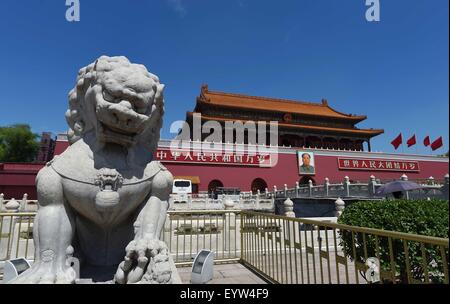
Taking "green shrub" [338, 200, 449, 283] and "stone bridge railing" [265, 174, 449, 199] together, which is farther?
"stone bridge railing" [265, 174, 449, 199]

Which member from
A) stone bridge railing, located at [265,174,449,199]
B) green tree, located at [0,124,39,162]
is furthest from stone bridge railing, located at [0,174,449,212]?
green tree, located at [0,124,39,162]

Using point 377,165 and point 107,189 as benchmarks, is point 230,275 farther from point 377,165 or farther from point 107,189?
point 377,165

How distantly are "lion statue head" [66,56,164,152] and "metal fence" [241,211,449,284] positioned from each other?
1.70 metres

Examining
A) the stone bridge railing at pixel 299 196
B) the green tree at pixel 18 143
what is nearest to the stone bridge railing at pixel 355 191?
the stone bridge railing at pixel 299 196

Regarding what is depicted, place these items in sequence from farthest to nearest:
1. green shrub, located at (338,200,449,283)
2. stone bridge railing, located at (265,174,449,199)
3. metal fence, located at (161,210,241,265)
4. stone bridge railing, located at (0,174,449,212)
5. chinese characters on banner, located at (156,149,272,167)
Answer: chinese characters on banner, located at (156,149,272,167) → stone bridge railing, located at (265,174,449,199) → stone bridge railing, located at (0,174,449,212) → metal fence, located at (161,210,241,265) → green shrub, located at (338,200,449,283)

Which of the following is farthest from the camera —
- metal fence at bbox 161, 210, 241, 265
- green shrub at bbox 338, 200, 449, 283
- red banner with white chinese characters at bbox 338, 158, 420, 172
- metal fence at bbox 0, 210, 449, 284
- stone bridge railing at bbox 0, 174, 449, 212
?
red banner with white chinese characters at bbox 338, 158, 420, 172

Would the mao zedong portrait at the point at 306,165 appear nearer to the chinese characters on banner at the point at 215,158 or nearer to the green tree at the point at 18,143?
the chinese characters on banner at the point at 215,158

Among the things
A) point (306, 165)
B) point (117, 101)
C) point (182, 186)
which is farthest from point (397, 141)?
point (117, 101)

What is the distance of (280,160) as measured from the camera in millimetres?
21688

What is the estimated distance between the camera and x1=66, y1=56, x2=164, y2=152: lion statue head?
1.89 m

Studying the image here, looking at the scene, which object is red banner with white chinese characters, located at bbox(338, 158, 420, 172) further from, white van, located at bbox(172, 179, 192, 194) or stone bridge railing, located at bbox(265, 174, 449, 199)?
white van, located at bbox(172, 179, 192, 194)

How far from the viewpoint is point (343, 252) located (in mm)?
3375

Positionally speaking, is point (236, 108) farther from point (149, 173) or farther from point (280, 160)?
point (149, 173)
